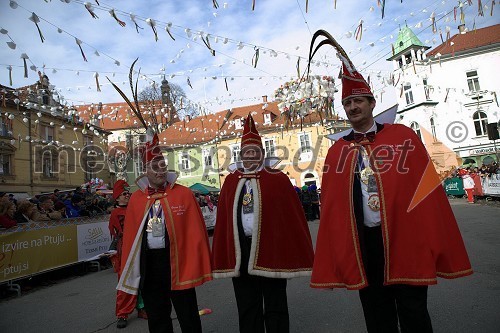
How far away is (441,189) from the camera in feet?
8.01

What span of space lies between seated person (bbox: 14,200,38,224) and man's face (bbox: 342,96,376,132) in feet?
26.2

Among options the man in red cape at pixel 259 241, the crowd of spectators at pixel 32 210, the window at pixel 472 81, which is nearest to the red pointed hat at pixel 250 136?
the man in red cape at pixel 259 241

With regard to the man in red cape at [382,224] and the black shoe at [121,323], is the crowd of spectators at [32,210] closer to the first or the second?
the black shoe at [121,323]

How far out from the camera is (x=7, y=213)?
7.93m

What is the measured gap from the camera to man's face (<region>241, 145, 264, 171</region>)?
12.1 feet

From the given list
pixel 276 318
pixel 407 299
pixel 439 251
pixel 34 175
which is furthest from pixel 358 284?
pixel 34 175

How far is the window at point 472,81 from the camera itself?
32469mm

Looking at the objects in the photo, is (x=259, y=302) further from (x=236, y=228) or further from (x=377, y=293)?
(x=377, y=293)

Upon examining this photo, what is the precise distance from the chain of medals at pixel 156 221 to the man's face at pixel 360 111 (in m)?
1.97

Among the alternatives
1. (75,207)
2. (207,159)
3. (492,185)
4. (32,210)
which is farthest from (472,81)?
(32,210)

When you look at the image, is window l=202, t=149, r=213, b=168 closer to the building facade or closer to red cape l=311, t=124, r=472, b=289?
the building facade

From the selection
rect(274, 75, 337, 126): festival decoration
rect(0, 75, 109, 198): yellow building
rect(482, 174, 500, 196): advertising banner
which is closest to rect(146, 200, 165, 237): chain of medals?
rect(274, 75, 337, 126): festival decoration

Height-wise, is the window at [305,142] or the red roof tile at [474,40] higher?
the red roof tile at [474,40]

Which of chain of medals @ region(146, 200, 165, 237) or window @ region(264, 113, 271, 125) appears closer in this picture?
chain of medals @ region(146, 200, 165, 237)
